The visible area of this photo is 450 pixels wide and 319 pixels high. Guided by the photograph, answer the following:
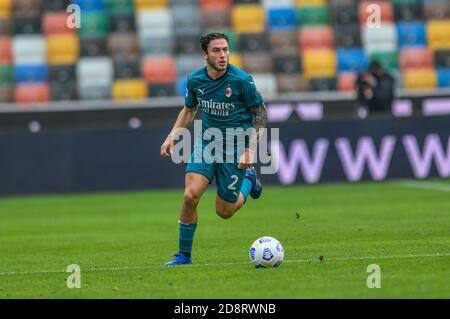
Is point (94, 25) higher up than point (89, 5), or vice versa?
point (89, 5)

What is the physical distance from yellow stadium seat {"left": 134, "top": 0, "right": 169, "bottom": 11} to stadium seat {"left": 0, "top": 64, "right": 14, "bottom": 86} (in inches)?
137

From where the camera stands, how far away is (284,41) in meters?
29.1

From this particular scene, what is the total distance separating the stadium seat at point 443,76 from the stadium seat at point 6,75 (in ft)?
33.6

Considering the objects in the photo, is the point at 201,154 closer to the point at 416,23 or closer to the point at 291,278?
the point at 291,278

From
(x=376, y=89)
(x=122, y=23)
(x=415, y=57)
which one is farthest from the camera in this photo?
(x=415, y=57)

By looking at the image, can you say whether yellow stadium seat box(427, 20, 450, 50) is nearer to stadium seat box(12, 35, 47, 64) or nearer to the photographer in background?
the photographer in background

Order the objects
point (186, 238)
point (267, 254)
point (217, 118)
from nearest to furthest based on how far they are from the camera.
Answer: point (267, 254), point (186, 238), point (217, 118)

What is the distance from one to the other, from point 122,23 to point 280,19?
388 cm

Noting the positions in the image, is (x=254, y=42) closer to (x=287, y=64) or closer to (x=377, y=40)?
(x=287, y=64)

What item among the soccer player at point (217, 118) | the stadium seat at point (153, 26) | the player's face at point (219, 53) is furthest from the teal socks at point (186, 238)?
the stadium seat at point (153, 26)

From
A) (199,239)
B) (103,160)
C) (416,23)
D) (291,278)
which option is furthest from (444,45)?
(291,278)

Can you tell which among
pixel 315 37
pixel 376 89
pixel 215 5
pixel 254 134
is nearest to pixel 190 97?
pixel 254 134

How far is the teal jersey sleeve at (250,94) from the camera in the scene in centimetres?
1184

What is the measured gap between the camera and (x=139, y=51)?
28797 mm
